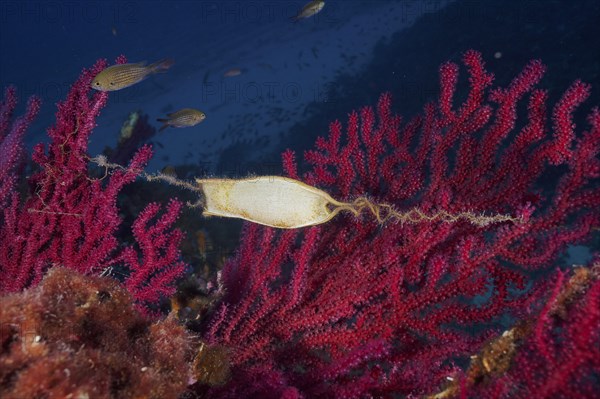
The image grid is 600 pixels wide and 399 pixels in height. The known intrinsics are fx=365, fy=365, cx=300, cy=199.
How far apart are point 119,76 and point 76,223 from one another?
2533 millimetres

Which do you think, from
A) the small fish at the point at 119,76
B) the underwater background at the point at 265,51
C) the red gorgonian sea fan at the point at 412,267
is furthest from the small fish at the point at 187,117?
the red gorgonian sea fan at the point at 412,267

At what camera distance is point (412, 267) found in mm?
2305

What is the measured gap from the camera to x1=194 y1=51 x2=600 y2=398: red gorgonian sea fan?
2016 mm

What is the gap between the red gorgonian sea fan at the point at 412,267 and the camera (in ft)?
6.61

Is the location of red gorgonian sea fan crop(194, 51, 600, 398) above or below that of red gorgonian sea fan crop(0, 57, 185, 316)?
below

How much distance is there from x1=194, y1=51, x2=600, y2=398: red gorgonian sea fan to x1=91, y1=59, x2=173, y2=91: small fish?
253cm

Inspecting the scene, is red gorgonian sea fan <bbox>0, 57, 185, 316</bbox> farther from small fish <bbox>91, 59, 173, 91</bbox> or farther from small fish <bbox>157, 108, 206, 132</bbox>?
small fish <bbox>157, 108, 206, 132</bbox>

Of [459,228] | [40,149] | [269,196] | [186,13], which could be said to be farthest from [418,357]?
[186,13]

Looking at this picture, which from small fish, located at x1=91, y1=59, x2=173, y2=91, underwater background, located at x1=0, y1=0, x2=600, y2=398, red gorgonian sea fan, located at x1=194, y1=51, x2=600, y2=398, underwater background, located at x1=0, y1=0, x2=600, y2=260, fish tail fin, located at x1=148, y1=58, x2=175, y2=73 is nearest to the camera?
underwater background, located at x1=0, y1=0, x2=600, y2=398

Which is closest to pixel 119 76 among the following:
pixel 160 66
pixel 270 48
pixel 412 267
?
pixel 160 66

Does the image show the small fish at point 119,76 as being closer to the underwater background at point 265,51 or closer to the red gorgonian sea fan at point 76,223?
the red gorgonian sea fan at point 76,223

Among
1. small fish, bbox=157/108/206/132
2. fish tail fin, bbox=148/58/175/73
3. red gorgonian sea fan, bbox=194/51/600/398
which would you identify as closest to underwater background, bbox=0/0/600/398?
red gorgonian sea fan, bbox=194/51/600/398

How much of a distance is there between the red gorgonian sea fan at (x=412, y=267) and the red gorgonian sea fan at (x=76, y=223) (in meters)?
0.59

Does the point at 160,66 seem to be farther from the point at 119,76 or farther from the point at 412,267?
the point at 412,267
